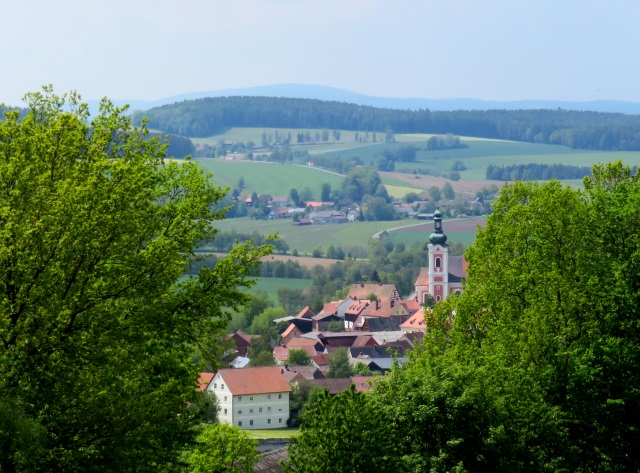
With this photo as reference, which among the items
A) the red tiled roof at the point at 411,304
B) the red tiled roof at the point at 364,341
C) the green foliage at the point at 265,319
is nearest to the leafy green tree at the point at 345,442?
the red tiled roof at the point at 364,341

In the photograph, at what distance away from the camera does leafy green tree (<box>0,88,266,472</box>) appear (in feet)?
54.5

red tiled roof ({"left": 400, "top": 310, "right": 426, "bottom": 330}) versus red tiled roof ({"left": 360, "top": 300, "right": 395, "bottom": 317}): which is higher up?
red tiled roof ({"left": 400, "top": 310, "right": 426, "bottom": 330})

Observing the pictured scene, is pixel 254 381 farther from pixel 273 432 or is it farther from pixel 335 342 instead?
pixel 335 342

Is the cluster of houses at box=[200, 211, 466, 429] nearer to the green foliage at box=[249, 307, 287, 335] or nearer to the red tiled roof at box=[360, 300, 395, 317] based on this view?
the red tiled roof at box=[360, 300, 395, 317]

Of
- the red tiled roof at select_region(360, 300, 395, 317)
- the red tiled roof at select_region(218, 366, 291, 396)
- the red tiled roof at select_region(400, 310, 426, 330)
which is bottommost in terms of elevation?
the red tiled roof at select_region(360, 300, 395, 317)

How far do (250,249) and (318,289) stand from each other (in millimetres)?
150016

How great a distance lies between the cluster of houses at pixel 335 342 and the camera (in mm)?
87438

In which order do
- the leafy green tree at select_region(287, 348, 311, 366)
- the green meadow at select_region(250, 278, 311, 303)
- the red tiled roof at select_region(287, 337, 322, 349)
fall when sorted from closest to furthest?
1. the leafy green tree at select_region(287, 348, 311, 366)
2. the red tiled roof at select_region(287, 337, 322, 349)
3. the green meadow at select_region(250, 278, 311, 303)

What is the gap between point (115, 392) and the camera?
1752cm

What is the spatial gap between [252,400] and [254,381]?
1540 mm

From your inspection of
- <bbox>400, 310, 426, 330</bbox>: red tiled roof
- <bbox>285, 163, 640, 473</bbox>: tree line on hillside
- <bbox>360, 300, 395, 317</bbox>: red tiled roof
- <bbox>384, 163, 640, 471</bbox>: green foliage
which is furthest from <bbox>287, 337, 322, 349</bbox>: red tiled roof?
<bbox>384, 163, 640, 471</bbox>: green foliage

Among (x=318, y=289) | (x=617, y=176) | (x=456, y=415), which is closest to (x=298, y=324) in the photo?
(x=318, y=289)

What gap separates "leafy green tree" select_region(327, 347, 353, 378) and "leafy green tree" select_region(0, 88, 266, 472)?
8627 centimetres

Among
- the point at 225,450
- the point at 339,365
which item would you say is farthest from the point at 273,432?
the point at 225,450
